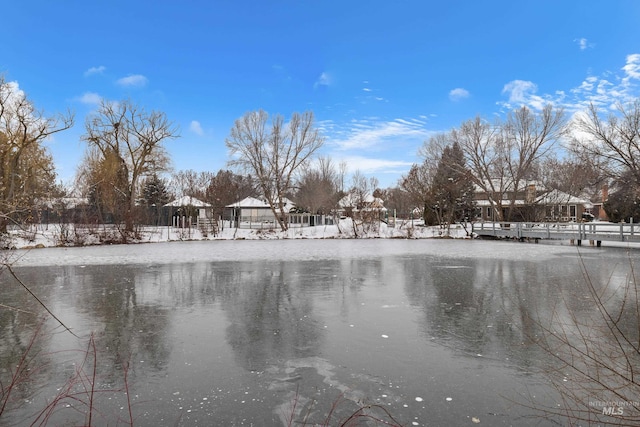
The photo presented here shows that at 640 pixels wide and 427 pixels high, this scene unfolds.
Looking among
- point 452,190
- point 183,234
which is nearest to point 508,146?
point 452,190

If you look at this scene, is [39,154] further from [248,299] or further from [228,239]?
[248,299]

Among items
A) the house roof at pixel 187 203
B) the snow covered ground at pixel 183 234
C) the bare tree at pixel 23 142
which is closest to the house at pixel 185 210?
the house roof at pixel 187 203

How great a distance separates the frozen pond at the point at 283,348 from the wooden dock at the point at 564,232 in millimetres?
14590

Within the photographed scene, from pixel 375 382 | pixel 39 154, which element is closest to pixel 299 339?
pixel 375 382

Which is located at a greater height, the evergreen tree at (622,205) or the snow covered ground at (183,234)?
the evergreen tree at (622,205)

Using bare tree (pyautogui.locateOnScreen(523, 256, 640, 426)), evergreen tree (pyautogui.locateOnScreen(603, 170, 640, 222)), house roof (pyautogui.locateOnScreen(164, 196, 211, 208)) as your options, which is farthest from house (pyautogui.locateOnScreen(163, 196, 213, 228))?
evergreen tree (pyautogui.locateOnScreen(603, 170, 640, 222))

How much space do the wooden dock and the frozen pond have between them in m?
14.6

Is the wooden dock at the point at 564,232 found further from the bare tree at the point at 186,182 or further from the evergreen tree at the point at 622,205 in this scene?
the bare tree at the point at 186,182

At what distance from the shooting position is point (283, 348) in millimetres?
5395

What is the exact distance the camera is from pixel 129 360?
196 inches

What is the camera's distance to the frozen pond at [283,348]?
3758 millimetres

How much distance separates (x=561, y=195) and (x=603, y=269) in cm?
3338

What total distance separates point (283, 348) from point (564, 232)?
83.4 feet

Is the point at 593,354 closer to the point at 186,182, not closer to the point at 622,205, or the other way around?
the point at 622,205
